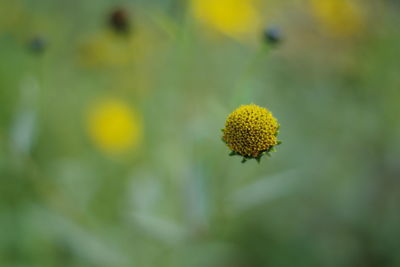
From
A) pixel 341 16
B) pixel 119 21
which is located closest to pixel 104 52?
pixel 119 21

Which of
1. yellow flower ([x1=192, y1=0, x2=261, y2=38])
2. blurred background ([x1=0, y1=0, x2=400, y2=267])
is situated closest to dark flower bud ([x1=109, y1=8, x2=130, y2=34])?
blurred background ([x1=0, y1=0, x2=400, y2=267])

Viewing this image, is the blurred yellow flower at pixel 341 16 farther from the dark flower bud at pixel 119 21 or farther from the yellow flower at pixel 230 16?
the dark flower bud at pixel 119 21

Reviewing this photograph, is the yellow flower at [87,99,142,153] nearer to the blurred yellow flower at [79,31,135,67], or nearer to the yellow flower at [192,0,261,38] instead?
the blurred yellow flower at [79,31,135,67]

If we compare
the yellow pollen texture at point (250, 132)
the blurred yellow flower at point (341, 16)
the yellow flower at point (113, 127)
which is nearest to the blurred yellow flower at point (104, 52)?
the yellow flower at point (113, 127)

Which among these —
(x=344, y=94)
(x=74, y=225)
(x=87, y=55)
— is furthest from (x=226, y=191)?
(x=87, y=55)

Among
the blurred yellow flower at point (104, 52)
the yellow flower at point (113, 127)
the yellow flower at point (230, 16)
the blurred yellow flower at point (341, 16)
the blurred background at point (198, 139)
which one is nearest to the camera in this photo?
the blurred background at point (198, 139)

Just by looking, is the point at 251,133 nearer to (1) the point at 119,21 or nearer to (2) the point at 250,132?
(2) the point at 250,132

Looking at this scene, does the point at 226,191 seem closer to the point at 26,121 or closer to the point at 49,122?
the point at 26,121
